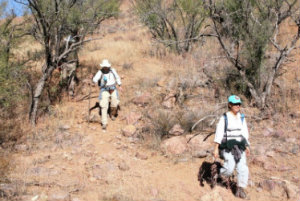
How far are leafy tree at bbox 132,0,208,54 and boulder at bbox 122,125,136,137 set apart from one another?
16.1ft

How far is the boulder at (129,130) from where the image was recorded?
7.04 meters

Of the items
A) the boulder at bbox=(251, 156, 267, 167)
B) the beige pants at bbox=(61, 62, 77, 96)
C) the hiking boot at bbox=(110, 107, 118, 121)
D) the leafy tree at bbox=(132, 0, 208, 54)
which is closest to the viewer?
the boulder at bbox=(251, 156, 267, 167)

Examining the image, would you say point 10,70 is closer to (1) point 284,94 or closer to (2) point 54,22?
(2) point 54,22

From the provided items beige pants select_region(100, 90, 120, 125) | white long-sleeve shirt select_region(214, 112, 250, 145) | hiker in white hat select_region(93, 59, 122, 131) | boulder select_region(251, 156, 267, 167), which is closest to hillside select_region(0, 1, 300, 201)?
boulder select_region(251, 156, 267, 167)

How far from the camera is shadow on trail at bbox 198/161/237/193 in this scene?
4.86m

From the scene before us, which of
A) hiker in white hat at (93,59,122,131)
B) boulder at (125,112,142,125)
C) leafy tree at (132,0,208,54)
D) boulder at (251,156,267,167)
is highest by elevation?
leafy tree at (132,0,208,54)

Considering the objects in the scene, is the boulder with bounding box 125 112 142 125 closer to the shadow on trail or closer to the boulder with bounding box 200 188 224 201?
the shadow on trail

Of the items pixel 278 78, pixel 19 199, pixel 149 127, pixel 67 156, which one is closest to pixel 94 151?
pixel 67 156

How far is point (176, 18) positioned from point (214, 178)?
887cm

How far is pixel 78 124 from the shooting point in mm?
7660

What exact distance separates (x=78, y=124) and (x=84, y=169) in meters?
2.30

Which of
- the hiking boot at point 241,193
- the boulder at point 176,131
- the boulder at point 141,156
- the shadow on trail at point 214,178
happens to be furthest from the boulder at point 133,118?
the hiking boot at point 241,193

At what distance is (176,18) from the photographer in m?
12.5

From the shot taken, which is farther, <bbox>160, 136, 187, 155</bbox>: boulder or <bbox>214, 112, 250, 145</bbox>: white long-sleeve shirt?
<bbox>160, 136, 187, 155</bbox>: boulder
